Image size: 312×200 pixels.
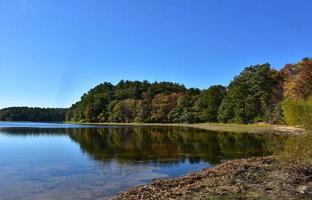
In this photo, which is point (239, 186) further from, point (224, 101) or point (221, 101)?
point (221, 101)

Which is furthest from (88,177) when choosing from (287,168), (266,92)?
(266,92)

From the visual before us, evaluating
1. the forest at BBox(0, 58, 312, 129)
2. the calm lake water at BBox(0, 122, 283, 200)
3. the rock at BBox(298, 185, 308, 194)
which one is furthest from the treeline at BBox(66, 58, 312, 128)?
the rock at BBox(298, 185, 308, 194)

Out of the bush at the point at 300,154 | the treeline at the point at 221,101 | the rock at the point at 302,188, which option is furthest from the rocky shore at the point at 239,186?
the treeline at the point at 221,101

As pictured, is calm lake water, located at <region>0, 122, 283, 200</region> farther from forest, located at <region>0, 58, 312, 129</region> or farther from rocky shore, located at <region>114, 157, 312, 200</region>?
forest, located at <region>0, 58, 312, 129</region>

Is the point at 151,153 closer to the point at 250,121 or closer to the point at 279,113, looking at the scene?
the point at 279,113

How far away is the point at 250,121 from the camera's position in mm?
95438

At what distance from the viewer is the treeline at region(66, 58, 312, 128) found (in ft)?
264

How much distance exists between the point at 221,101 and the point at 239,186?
99.8m

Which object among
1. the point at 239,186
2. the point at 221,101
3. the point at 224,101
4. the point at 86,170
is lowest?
the point at 86,170

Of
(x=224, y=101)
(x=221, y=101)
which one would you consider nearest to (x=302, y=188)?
(x=224, y=101)

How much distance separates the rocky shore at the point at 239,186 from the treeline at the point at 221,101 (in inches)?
1536

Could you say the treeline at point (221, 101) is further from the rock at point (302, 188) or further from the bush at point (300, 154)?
the rock at point (302, 188)

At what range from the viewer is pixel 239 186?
1528cm

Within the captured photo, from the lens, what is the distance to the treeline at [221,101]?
8044cm
